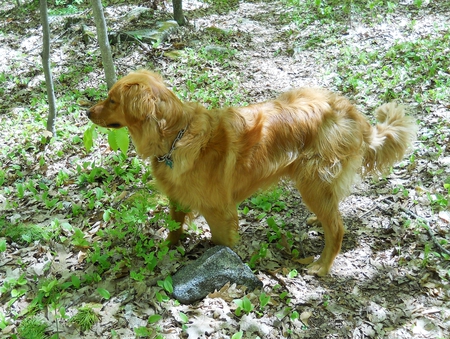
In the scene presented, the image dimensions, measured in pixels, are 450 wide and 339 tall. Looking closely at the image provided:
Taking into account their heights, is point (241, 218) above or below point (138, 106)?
below

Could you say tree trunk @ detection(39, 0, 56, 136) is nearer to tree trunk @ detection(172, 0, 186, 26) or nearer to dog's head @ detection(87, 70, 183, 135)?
dog's head @ detection(87, 70, 183, 135)

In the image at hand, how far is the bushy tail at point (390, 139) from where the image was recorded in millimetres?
3959

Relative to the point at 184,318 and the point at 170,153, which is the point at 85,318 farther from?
the point at 170,153

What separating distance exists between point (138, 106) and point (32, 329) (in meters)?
2.08

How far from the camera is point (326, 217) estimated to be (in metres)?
3.85

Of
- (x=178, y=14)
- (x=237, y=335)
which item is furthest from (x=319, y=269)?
(x=178, y=14)

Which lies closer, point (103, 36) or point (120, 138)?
point (120, 138)

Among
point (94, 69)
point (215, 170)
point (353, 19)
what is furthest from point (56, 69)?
point (353, 19)

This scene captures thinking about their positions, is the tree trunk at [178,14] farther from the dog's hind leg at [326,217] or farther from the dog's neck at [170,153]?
the dog's hind leg at [326,217]

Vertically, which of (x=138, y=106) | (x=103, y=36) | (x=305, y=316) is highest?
(x=103, y=36)

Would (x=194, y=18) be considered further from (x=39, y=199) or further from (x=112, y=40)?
(x=39, y=199)

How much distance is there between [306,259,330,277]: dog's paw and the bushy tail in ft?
4.00

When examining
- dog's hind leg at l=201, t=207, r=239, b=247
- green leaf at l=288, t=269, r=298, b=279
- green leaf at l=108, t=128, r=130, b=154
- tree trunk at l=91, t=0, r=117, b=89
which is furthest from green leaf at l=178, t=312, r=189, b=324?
tree trunk at l=91, t=0, r=117, b=89

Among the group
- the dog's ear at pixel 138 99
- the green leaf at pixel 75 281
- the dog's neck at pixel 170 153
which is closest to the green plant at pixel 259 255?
the dog's neck at pixel 170 153
